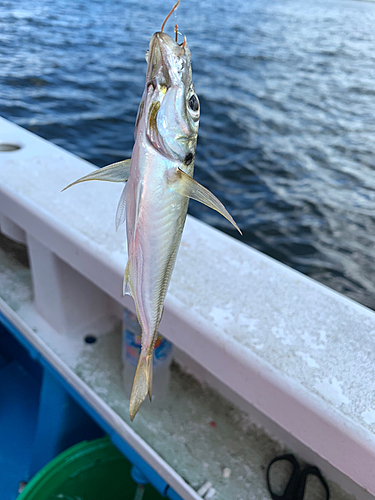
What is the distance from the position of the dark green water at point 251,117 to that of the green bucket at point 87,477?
3.51 meters

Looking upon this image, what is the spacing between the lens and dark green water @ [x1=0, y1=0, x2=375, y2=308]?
5.41m

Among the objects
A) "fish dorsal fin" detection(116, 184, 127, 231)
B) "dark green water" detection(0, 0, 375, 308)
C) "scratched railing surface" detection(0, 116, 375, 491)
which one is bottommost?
"dark green water" detection(0, 0, 375, 308)

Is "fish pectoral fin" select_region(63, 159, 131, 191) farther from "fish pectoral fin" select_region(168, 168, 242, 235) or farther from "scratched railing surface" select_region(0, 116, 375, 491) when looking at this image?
"scratched railing surface" select_region(0, 116, 375, 491)

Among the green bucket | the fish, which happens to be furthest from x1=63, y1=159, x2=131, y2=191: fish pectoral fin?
the green bucket

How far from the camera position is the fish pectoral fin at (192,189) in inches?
26.7

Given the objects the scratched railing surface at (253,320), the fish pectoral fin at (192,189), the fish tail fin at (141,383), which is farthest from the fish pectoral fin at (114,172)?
the scratched railing surface at (253,320)

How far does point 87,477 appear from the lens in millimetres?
1722

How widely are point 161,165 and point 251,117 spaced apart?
25.8 ft

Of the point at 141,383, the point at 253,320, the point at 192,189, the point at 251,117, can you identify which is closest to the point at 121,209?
the point at 192,189

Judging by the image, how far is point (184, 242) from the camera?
63.0 inches

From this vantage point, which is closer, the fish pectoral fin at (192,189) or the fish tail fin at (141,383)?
the fish pectoral fin at (192,189)

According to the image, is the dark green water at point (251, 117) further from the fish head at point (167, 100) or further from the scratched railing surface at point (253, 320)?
the fish head at point (167, 100)

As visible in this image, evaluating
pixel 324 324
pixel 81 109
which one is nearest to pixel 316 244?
pixel 324 324

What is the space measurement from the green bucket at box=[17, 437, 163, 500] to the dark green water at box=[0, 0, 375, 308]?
11.5ft
